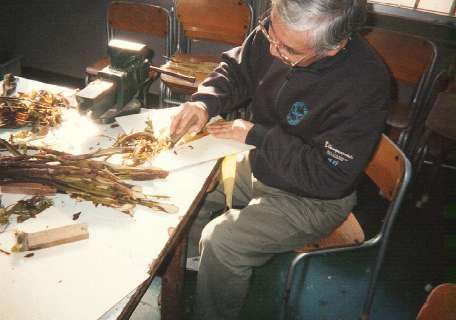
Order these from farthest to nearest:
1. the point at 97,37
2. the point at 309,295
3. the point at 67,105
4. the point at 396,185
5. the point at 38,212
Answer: the point at 97,37, the point at 309,295, the point at 67,105, the point at 396,185, the point at 38,212

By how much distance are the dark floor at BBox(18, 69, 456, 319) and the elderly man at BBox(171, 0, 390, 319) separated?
72cm

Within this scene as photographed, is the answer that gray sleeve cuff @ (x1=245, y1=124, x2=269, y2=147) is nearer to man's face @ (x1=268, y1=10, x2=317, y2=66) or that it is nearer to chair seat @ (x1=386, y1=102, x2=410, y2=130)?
man's face @ (x1=268, y1=10, x2=317, y2=66)

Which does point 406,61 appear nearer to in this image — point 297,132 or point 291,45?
point 297,132

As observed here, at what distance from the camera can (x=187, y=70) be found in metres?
2.86

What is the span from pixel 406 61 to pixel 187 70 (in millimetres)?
1749

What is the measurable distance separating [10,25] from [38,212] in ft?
13.2

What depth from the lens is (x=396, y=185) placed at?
144 cm

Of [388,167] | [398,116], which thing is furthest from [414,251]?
[388,167]

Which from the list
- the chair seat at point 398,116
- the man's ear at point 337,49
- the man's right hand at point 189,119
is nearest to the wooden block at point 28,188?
the man's right hand at point 189,119

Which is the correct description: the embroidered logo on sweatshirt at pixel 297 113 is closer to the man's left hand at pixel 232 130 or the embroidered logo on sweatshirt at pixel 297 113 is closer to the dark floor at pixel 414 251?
the man's left hand at pixel 232 130

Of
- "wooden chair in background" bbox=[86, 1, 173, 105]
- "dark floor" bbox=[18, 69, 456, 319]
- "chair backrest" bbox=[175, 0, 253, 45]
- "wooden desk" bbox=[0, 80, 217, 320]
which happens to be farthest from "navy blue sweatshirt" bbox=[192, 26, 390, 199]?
"wooden chair in background" bbox=[86, 1, 173, 105]

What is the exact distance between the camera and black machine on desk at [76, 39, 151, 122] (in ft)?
4.86

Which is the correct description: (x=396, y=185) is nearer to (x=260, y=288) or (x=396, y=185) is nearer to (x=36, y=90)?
(x=260, y=288)

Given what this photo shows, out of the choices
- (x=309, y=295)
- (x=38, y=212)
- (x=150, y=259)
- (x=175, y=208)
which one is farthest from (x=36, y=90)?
(x=309, y=295)
